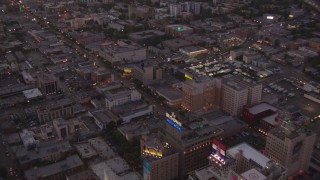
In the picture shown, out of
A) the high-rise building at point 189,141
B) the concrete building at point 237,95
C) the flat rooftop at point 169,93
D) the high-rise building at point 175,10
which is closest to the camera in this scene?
the high-rise building at point 189,141

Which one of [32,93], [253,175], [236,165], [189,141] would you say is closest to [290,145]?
[236,165]

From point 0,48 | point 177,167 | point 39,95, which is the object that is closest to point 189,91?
point 177,167

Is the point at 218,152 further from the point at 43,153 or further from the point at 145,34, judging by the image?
the point at 145,34

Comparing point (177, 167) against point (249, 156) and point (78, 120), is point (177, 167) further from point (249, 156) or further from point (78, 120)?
point (78, 120)

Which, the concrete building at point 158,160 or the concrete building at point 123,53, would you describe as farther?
the concrete building at point 123,53

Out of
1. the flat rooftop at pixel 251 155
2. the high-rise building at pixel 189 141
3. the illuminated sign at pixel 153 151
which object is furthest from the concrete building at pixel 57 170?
the flat rooftop at pixel 251 155

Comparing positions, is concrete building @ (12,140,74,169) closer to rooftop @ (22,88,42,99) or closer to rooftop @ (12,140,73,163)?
rooftop @ (12,140,73,163)

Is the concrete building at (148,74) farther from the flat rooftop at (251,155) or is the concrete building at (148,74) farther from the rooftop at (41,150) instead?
the flat rooftop at (251,155)
